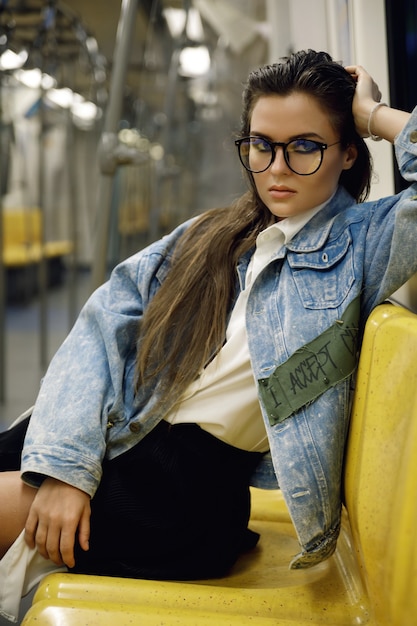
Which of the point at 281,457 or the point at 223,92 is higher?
the point at 223,92

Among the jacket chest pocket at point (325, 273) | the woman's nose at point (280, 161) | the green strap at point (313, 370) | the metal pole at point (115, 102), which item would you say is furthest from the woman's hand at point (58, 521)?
the metal pole at point (115, 102)

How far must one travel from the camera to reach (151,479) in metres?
1.22

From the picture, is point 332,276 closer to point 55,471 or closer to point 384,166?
point 55,471

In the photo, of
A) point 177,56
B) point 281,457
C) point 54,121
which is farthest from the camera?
point 54,121

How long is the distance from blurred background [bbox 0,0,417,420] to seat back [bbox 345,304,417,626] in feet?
1.35

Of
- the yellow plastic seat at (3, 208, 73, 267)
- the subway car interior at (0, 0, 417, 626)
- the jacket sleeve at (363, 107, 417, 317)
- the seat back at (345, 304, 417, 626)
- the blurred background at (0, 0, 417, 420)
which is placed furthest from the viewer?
the yellow plastic seat at (3, 208, 73, 267)

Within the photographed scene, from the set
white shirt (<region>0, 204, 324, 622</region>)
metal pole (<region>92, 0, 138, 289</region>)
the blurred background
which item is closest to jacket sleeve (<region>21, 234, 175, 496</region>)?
white shirt (<region>0, 204, 324, 622</region>)

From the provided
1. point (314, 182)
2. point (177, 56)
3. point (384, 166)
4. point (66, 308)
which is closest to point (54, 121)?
point (177, 56)

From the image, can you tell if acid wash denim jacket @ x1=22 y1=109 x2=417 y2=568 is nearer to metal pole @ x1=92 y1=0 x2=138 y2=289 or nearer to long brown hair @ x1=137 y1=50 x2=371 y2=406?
long brown hair @ x1=137 y1=50 x2=371 y2=406

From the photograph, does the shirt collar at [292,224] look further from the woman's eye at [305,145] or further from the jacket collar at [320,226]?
the woman's eye at [305,145]

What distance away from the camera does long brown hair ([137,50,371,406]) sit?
117cm

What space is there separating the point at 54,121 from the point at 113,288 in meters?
5.11

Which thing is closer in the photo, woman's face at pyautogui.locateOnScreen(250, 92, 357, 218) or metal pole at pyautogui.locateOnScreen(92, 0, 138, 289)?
woman's face at pyautogui.locateOnScreen(250, 92, 357, 218)

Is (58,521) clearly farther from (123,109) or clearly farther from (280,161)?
(123,109)
